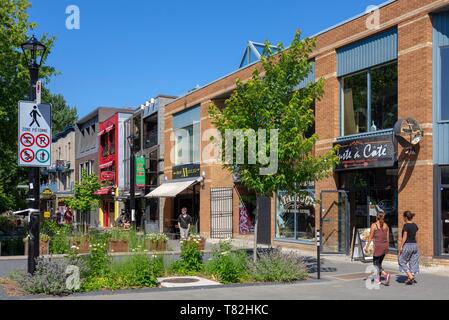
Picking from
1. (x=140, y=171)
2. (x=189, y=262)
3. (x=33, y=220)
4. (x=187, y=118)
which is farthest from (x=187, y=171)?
(x=33, y=220)

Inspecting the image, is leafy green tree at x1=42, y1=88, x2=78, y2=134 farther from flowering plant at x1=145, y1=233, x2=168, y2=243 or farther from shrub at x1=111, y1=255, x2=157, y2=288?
shrub at x1=111, y1=255, x2=157, y2=288

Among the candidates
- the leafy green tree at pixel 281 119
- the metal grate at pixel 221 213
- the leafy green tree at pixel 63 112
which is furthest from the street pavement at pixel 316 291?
the leafy green tree at pixel 63 112

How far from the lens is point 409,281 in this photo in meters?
12.2

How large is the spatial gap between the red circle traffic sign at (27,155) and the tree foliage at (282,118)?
4.59 meters

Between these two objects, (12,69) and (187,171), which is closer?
(12,69)

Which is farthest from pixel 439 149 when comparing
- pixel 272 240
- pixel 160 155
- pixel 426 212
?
pixel 160 155

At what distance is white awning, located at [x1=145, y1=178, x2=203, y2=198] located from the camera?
95.5 feet

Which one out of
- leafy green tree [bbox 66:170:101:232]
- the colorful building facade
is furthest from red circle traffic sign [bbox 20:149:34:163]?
the colorful building facade

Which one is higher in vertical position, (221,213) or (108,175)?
(108,175)

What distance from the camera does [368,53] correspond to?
1772cm

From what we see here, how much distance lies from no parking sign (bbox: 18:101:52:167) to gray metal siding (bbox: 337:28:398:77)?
1060 cm

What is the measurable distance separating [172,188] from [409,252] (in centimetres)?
1962

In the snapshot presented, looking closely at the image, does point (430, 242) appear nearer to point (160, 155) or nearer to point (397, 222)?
point (397, 222)

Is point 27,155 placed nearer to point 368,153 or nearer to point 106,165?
point 368,153
